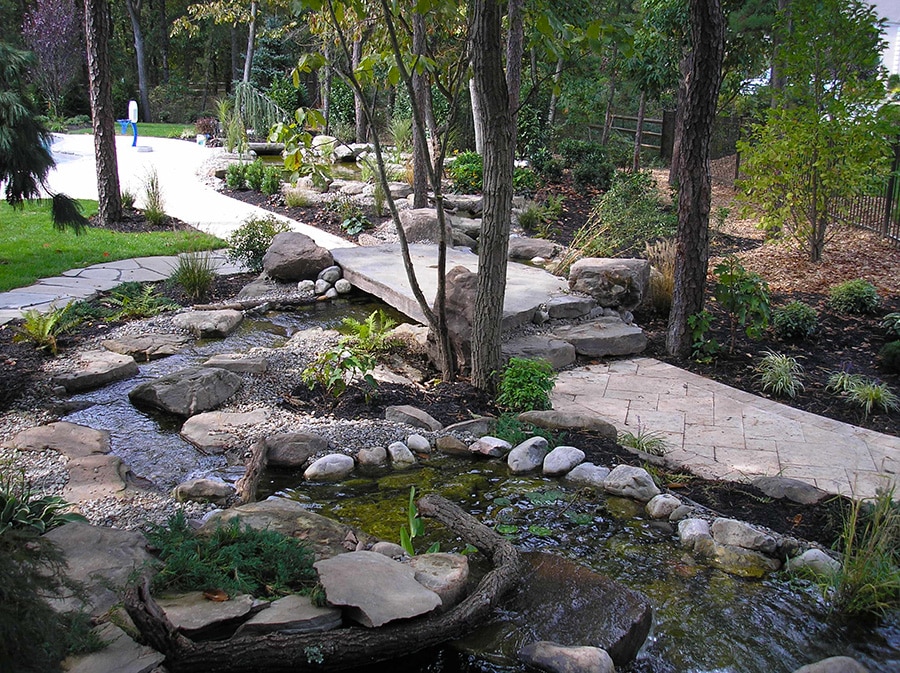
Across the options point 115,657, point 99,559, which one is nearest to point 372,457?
point 99,559

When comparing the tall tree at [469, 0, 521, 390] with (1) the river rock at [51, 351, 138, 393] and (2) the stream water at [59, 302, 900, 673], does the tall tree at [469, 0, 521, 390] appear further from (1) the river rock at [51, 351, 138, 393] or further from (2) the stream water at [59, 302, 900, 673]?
(1) the river rock at [51, 351, 138, 393]

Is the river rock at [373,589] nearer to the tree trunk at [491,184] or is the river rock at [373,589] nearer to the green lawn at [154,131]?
the tree trunk at [491,184]

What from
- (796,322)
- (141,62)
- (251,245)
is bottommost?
(796,322)

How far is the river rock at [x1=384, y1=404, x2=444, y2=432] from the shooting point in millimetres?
4566

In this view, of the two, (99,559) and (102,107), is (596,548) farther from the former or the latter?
(102,107)

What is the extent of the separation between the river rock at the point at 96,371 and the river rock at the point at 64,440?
727 mm

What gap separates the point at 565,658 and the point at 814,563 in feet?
4.36

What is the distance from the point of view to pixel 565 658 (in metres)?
2.55

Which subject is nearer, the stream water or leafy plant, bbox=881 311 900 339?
the stream water

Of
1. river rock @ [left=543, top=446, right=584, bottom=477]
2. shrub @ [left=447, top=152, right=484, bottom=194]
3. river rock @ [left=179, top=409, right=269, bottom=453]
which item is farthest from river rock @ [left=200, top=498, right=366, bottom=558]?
shrub @ [left=447, top=152, right=484, bottom=194]

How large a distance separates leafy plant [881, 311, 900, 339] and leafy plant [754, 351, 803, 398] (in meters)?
1.01

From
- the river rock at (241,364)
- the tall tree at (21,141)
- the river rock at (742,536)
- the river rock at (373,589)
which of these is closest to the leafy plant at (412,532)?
the river rock at (373,589)

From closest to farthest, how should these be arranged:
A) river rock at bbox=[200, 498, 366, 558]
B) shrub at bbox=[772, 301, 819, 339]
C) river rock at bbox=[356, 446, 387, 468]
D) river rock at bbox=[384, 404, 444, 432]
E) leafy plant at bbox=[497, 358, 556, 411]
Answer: river rock at bbox=[200, 498, 366, 558]
river rock at bbox=[356, 446, 387, 468]
river rock at bbox=[384, 404, 444, 432]
leafy plant at bbox=[497, 358, 556, 411]
shrub at bbox=[772, 301, 819, 339]

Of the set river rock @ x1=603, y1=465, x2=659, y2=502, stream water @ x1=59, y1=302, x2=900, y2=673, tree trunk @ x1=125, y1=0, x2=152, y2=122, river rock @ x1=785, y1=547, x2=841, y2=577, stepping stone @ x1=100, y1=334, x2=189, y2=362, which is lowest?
stream water @ x1=59, y1=302, x2=900, y2=673
